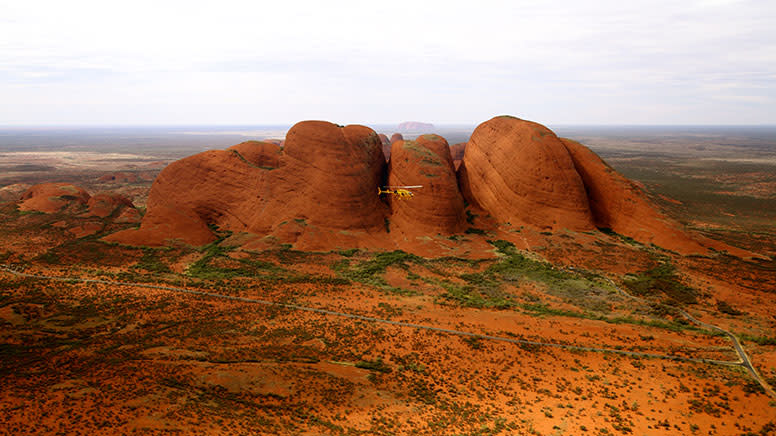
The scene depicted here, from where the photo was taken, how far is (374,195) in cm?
3828

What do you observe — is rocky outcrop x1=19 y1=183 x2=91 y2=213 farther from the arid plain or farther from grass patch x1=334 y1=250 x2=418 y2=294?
grass patch x1=334 y1=250 x2=418 y2=294

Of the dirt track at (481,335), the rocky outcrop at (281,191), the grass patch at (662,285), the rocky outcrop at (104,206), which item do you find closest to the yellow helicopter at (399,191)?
the rocky outcrop at (281,191)

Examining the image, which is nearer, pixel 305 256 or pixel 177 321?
pixel 177 321

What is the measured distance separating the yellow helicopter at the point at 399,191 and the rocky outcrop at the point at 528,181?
752 centimetres

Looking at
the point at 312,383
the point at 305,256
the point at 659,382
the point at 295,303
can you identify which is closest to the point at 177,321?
the point at 295,303

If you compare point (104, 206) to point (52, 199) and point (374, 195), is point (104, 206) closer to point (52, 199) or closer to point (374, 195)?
point (52, 199)

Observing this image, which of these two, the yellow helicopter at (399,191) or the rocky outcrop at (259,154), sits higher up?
the rocky outcrop at (259,154)

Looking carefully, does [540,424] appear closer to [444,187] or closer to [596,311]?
[596,311]

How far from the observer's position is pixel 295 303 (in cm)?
2270

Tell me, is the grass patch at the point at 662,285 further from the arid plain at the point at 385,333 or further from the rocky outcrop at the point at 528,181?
the rocky outcrop at the point at 528,181

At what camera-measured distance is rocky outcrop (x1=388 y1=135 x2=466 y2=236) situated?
35.4 metres

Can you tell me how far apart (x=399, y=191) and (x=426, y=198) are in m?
2.63

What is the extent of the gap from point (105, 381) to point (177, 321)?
716 cm

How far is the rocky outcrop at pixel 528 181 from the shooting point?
35312 millimetres
